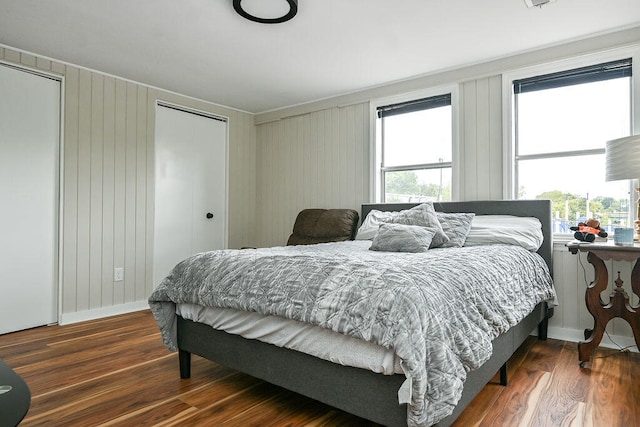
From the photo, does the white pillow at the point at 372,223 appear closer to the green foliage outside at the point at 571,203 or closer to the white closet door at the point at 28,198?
the green foliage outside at the point at 571,203

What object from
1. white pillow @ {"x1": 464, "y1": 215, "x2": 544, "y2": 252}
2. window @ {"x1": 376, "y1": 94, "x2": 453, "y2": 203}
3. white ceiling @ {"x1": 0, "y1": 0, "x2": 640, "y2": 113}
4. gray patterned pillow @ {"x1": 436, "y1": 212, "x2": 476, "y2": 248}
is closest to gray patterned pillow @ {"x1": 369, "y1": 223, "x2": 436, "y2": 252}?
gray patterned pillow @ {"x1": 436, "y1": 212, "x2": 476, "y2": 248}

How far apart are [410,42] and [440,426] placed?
2684 mm

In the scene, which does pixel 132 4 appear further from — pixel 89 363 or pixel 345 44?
pixel 89 363

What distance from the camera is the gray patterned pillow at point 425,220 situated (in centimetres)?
282

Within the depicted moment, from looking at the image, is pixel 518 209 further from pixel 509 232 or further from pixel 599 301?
pixel 599 301

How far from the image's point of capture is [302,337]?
167 cm

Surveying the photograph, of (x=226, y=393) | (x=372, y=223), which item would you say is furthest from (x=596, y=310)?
(x=226, y=393)

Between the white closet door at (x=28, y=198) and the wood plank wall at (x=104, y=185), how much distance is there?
10 cm

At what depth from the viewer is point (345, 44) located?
3113 mm

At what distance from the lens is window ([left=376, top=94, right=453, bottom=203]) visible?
3758mm

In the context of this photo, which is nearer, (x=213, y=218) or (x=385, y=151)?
(x=385, y=151)

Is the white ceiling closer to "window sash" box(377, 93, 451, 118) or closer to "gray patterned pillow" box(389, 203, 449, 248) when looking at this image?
"window sash" box(377, 93, 451, 118)

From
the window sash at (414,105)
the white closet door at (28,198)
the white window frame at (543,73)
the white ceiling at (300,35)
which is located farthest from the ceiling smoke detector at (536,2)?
the white closet door at (28,198)

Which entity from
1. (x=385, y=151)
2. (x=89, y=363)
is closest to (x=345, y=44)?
(x=385, y=151)
